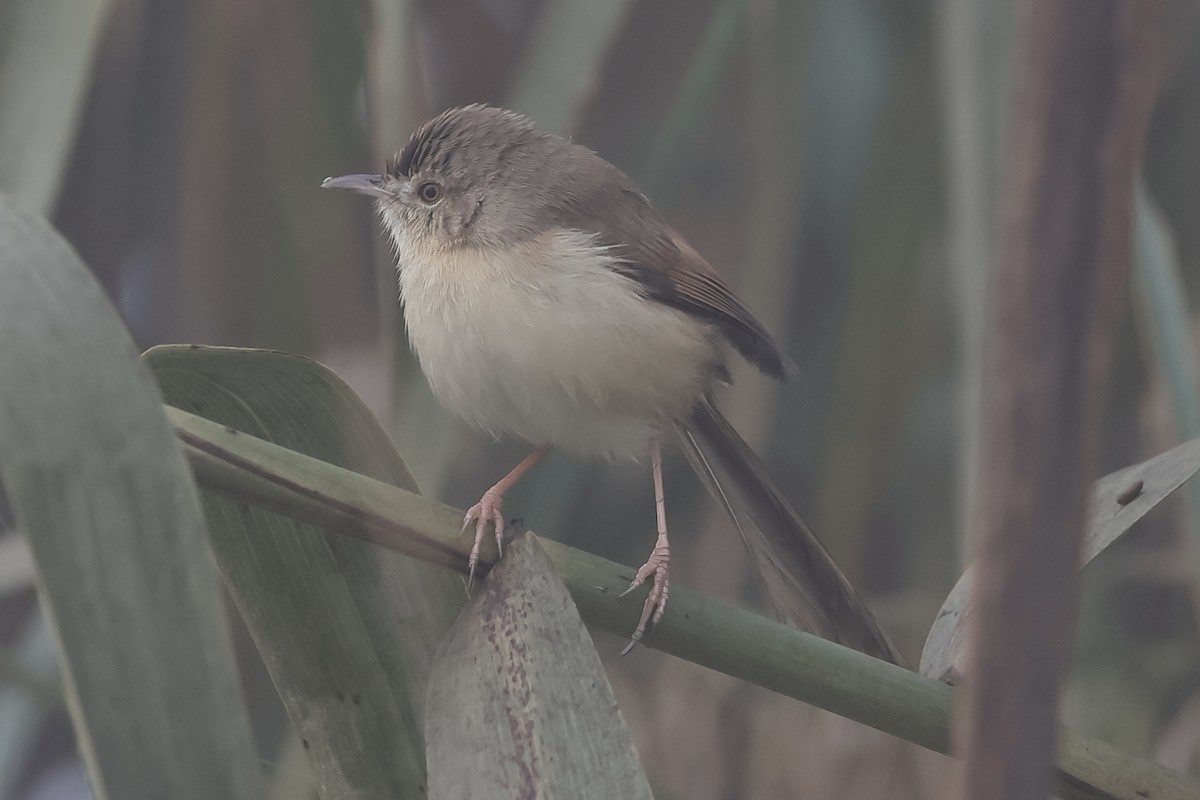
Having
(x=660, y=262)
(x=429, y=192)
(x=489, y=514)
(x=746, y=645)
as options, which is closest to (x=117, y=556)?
(x=746, y=645)

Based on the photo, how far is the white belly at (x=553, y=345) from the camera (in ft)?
6.44

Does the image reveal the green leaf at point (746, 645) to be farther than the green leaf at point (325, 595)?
No

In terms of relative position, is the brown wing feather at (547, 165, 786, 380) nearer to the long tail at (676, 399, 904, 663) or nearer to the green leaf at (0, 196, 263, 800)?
the long tail at (676, 399, 904, 663)

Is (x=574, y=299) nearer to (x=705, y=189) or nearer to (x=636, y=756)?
(x=636, y=756)

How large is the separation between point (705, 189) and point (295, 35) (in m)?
1.20

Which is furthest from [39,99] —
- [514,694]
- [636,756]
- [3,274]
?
[636,756]

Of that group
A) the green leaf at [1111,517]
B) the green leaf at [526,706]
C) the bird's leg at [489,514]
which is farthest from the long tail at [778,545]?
the green leaf at [526,706]

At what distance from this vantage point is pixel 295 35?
284cm

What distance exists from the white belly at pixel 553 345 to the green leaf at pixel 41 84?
627mm

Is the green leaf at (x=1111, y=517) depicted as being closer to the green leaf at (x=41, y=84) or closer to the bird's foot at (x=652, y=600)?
the bird's foot at (x=652, y=600)

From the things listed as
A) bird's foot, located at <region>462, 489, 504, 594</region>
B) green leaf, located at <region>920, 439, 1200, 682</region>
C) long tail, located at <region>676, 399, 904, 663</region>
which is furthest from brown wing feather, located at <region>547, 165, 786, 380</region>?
green leaf, located at <region>920, 439, 1200, 682</region>

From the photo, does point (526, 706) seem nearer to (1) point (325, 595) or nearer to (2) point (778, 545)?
(1) point (325, 595)

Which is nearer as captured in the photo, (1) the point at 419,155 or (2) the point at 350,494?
(2) the point at 350,494

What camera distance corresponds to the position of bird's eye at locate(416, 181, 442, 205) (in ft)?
7.76
